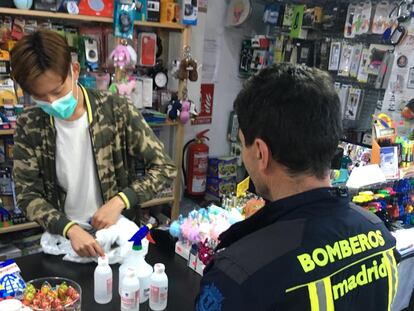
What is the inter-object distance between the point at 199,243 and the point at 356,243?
0.73 metres

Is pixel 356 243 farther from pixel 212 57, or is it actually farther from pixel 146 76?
pixel 212 57

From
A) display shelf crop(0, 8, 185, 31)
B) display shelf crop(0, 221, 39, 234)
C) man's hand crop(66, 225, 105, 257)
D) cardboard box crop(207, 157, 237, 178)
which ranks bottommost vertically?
display shelf crop(0, 221, 39, 234)

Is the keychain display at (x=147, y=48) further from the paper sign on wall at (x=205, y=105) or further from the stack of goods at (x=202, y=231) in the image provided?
the stack of goods at (x=202, y=231)

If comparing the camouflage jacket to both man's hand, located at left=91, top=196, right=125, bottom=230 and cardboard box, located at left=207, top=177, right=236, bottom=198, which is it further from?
cardboard box, located at left=207, top=177, right=236, bottom=198

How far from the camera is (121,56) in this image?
321cm

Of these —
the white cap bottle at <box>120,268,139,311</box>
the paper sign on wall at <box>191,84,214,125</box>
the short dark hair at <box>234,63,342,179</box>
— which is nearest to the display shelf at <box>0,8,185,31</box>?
the paper sign on wall at <box>191,84,214,125</box>

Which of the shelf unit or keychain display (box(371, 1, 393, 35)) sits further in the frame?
keychain display (box(371, 1, 393, 35))

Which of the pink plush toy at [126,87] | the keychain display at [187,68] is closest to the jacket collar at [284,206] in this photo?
the pink plush toy at [126,87]

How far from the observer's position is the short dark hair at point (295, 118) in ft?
2.78

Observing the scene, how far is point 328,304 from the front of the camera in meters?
0.81

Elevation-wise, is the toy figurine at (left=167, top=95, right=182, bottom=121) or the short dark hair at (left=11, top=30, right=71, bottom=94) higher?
the short dark hair at (left=11, top=30, right=71, bottom=94)

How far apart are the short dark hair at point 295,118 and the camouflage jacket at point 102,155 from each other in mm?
892

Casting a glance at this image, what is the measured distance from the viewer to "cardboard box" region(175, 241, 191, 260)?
1540 millimetres

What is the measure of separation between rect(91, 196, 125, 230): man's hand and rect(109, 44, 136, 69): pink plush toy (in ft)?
6.08
